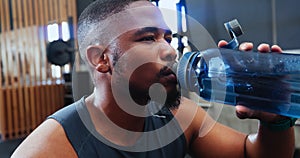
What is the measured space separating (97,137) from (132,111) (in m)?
0.14

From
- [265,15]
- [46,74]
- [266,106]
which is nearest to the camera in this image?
[266,106]

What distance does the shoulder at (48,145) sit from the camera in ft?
2.57

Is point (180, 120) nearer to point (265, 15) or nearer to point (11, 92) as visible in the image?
point (265, 15)

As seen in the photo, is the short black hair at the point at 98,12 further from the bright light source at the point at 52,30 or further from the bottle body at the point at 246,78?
the bright light source at the point at 52,30

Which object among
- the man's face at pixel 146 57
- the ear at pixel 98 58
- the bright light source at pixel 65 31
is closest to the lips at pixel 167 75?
the man's face at pixel 146 57

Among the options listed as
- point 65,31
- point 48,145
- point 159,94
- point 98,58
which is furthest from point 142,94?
point 65,31

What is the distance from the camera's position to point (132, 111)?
0.94m

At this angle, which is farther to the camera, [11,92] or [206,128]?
[11,92]

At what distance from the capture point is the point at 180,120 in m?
1.04

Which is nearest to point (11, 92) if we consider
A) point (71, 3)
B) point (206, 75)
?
point (71, 3)

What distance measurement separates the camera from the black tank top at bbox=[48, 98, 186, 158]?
0.83 m

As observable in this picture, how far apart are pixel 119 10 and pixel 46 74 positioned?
13.2 feet

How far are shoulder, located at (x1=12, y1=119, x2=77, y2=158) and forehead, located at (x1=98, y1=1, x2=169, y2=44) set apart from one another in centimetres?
29

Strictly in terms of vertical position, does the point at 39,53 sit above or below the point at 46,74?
above
